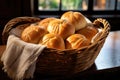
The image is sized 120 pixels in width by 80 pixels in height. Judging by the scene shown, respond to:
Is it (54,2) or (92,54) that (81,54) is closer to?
(92,54)

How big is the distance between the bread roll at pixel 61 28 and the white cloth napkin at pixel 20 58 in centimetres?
12

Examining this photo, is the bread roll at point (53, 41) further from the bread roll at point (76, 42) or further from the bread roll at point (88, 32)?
the bread roll at point (88, 32)

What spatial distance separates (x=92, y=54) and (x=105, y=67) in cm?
10

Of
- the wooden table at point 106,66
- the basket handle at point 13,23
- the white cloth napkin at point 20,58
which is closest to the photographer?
the white cloth napkin at point 20,58

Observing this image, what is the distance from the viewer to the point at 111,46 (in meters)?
1.22

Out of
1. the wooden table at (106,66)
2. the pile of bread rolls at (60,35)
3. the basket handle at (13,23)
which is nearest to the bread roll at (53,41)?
the pile of bread rolls at (60,35)

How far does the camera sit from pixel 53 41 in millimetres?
837

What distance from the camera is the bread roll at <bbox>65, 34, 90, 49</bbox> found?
86cm

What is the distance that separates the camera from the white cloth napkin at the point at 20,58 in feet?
2.55

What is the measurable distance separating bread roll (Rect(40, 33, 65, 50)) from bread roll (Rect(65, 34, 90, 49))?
0.09 feet

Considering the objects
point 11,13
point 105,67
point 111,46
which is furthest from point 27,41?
point 11,13

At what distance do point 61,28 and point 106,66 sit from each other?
0.77 ft

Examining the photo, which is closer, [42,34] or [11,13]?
[42,34]

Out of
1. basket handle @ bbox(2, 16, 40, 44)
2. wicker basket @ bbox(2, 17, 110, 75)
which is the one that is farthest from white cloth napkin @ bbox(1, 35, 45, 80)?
basket handle @ bbox(2, 16, 40, 44)
